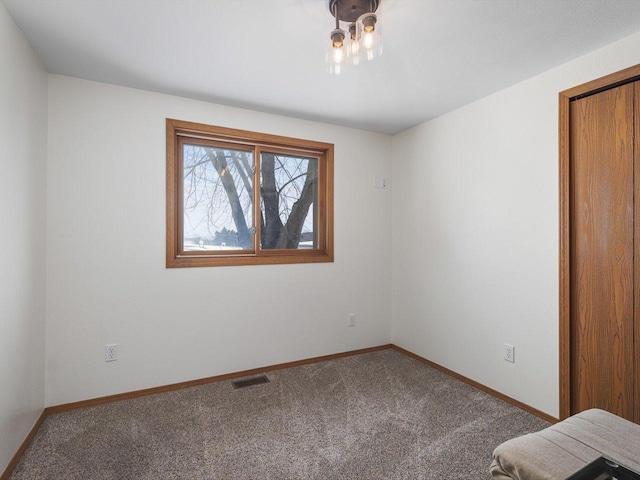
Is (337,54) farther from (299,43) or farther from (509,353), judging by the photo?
(509,353)

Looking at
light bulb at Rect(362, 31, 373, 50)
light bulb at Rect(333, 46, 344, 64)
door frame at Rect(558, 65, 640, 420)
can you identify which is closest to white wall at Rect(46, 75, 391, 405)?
light bulb at Rect(333, 46, 344, 64)

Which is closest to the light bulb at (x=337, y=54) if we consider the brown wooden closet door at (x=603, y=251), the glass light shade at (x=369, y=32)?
the glass light shade at (x=369, y=32)

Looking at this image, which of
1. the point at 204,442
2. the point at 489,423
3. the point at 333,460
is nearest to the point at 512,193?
the point at 489,423

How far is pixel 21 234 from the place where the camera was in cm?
192

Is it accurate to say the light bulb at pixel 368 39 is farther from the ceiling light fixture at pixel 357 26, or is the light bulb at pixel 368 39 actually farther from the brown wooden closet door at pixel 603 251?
the brown wooden closet door at pixel 603 251

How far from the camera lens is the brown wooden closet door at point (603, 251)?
1973mm

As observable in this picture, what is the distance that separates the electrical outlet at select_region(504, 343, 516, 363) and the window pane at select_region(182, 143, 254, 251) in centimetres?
224

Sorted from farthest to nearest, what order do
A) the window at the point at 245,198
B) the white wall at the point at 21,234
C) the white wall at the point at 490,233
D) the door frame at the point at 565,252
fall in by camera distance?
the window at the point at 245,198
the white wall at the point at 490,233
the door frame at the point at 565,252
the white wall at the point at 21,234

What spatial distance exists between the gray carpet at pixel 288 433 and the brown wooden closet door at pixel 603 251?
48cm

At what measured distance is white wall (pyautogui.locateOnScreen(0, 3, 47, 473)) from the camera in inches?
67.0

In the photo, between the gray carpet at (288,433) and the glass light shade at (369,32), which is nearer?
the glass light shade at (369,32)

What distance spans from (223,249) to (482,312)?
2.24m

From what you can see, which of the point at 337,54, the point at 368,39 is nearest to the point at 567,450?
the point at 368,39

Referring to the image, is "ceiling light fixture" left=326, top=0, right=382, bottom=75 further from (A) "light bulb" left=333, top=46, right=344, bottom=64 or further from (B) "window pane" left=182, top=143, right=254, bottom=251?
(B) "window pane" left=182, top=143, right=254, bottom=251
